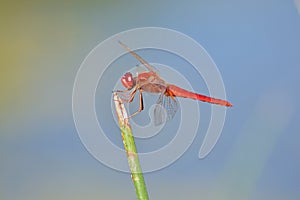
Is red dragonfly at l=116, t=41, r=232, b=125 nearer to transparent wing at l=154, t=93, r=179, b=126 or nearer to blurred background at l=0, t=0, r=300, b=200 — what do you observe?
transparent wing at l=154, t=93, r=179, b=126

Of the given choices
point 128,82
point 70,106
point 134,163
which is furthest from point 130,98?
point 70,106

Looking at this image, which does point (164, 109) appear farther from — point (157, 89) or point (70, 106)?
point (70, 106)

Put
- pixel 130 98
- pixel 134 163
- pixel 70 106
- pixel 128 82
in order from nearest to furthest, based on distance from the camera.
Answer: pixel 134 163, pixel 130 98, pixel 128 82, pixel 70 106

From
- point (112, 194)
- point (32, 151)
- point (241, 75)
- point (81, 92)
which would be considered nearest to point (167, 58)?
point (241, 75)

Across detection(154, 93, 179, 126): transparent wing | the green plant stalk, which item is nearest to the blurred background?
detection(154, 93, 179, 126): transparent wing

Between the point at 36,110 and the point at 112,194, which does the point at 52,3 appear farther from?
the point at 112,194

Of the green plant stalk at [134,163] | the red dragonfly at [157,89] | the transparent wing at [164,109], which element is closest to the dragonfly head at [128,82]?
the red dragonfly at [157,89]
